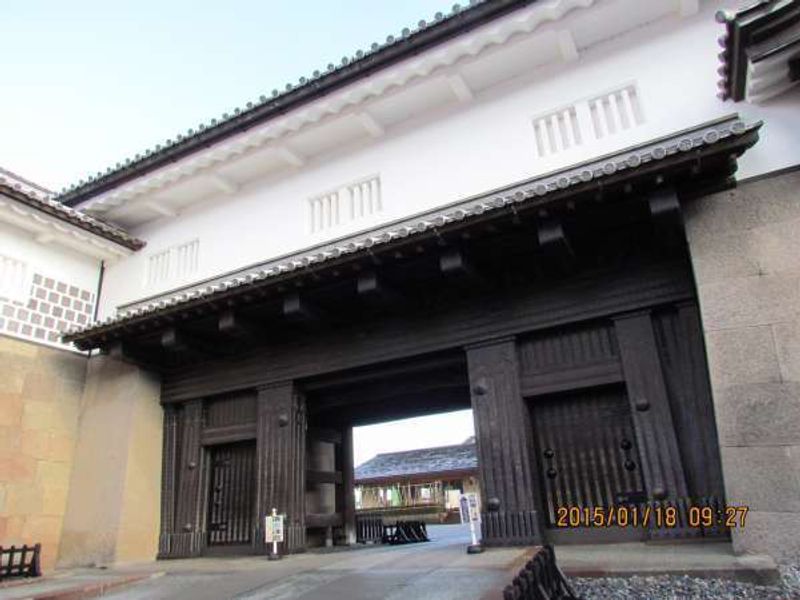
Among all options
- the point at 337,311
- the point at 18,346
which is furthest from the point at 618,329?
the point at 18,346

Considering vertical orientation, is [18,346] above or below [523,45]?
below

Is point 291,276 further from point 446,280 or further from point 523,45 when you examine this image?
point 523,45

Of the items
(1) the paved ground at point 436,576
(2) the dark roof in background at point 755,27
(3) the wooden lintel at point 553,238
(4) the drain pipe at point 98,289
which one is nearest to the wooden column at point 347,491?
(1) the paved ground at point 436,576

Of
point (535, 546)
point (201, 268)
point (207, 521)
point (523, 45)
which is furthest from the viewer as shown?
point (201, 268)

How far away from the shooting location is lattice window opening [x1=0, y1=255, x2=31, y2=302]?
8547mm

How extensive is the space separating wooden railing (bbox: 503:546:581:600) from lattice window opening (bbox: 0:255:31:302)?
8711 millimetres

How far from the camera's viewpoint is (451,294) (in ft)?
22.6

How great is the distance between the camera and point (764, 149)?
5.67 metres

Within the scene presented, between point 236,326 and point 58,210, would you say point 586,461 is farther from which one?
point 58,210

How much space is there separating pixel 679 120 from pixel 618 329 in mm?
2584

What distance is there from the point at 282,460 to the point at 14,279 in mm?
5279

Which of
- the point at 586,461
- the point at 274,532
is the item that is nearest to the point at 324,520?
the point at 274,532

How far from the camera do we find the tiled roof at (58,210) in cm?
827
